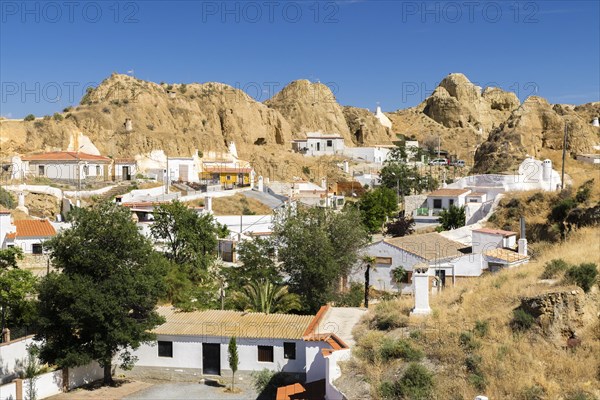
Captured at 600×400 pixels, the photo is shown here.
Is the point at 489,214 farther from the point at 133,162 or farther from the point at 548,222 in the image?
the point at 133,162

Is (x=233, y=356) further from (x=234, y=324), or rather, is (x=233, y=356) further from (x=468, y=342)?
(x=468, y=342)

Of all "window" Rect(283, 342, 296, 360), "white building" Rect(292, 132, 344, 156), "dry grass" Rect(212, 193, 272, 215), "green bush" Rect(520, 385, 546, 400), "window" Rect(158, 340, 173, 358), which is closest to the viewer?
"green bush" Rect(520, 385, 546, 400)

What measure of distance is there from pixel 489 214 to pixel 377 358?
23.6 metres

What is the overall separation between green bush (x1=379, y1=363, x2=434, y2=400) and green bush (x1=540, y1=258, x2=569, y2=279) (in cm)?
562

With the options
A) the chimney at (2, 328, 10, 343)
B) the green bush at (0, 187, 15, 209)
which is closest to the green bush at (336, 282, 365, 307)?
the chimney at (2, 328, 10, 343)

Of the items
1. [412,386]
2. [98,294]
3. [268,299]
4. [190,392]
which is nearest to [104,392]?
[190,392]

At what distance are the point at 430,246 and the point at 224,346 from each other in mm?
13324

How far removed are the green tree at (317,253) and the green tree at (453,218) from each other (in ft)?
43.3

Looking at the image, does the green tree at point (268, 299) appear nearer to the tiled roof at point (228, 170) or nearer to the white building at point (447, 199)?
the white building at point (447, 199)

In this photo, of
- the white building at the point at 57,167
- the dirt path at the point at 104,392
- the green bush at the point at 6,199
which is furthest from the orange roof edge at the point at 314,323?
the white building at the point at 57,167

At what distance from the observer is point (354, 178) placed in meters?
75.0

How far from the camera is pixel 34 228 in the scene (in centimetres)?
3412

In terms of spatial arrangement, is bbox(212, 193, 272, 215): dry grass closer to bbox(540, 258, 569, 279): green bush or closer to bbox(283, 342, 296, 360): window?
bbox(283, 342, 296, 360): window

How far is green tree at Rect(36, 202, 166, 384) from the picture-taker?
1853 centimetres
